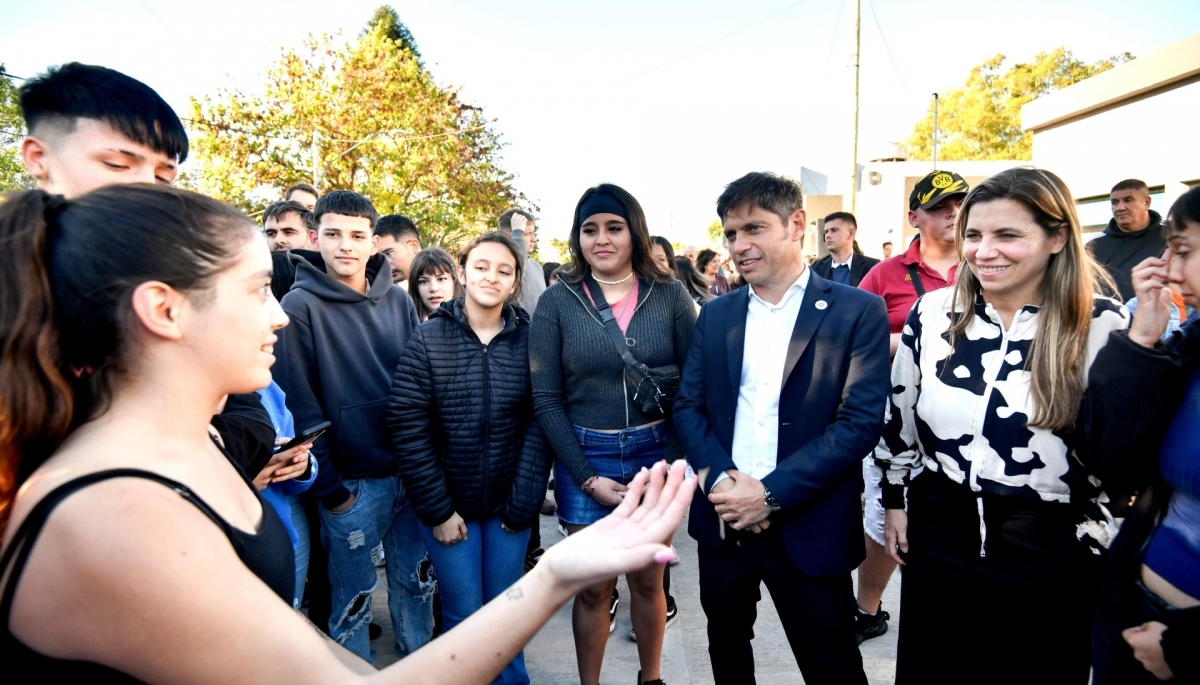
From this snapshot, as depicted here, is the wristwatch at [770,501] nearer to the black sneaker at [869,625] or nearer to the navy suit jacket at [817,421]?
the navy suit jacket at [817,421]

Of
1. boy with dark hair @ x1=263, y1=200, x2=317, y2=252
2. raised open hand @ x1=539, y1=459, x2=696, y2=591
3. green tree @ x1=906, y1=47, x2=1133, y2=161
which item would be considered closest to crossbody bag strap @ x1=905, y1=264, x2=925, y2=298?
raised open hand @ x1=539, y1=459, x2=696, y2=591

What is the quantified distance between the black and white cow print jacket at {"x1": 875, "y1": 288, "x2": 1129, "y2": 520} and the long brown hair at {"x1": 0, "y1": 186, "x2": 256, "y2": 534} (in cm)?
220

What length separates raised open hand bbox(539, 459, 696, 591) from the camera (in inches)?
46.2

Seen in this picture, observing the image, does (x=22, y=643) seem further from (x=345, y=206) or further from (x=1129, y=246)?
(x=1129, y=246)

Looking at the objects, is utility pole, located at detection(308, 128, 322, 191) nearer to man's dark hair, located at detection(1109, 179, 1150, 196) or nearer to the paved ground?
the paved ground

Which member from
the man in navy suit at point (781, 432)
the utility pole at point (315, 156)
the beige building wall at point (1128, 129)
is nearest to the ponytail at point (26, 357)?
the man in navy suit at point (781, 432)

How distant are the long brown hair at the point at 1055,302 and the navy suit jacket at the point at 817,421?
13.1 inches

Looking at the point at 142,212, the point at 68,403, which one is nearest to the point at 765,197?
the point at 142,212

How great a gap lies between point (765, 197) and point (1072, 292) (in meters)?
1.10

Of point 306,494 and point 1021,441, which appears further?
point 306,494

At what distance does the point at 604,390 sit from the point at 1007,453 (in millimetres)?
1509

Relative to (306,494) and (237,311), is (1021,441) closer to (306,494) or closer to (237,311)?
(237,311)

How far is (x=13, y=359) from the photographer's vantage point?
1034mm

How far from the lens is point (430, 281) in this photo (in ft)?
15.0
